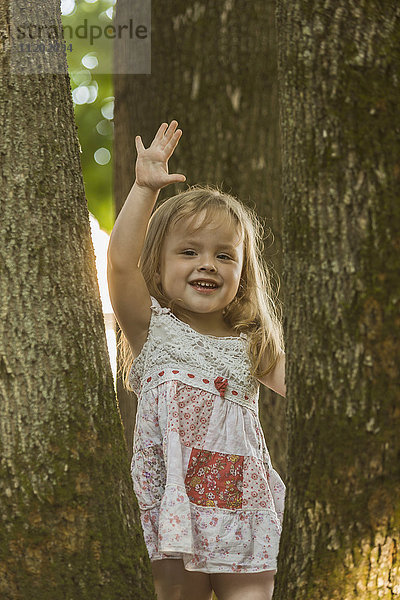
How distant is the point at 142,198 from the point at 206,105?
178cm

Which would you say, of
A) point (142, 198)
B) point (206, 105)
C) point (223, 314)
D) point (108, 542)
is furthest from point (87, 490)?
point (206, 105)

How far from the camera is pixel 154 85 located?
4312 millimetres

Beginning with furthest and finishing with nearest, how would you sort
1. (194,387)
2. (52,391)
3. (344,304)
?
(194,387), (52,391), (344,304)

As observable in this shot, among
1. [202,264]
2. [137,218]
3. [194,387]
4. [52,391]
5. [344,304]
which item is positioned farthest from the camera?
[202,264]

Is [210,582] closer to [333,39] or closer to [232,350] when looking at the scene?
[232,350]

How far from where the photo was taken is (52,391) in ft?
6.40

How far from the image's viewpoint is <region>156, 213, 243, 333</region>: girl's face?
111 inches

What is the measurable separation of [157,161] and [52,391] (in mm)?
963

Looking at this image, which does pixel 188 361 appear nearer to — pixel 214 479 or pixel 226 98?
pixel 214 479

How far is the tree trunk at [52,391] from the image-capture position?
190 centimetres

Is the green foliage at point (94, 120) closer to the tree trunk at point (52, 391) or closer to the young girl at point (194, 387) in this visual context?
the young girl at point (194, 387)

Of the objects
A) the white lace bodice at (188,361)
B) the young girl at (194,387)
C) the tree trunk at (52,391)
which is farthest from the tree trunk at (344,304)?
the white lace bodice at (188,361)

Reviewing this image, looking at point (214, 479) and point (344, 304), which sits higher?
point (344, 304)
